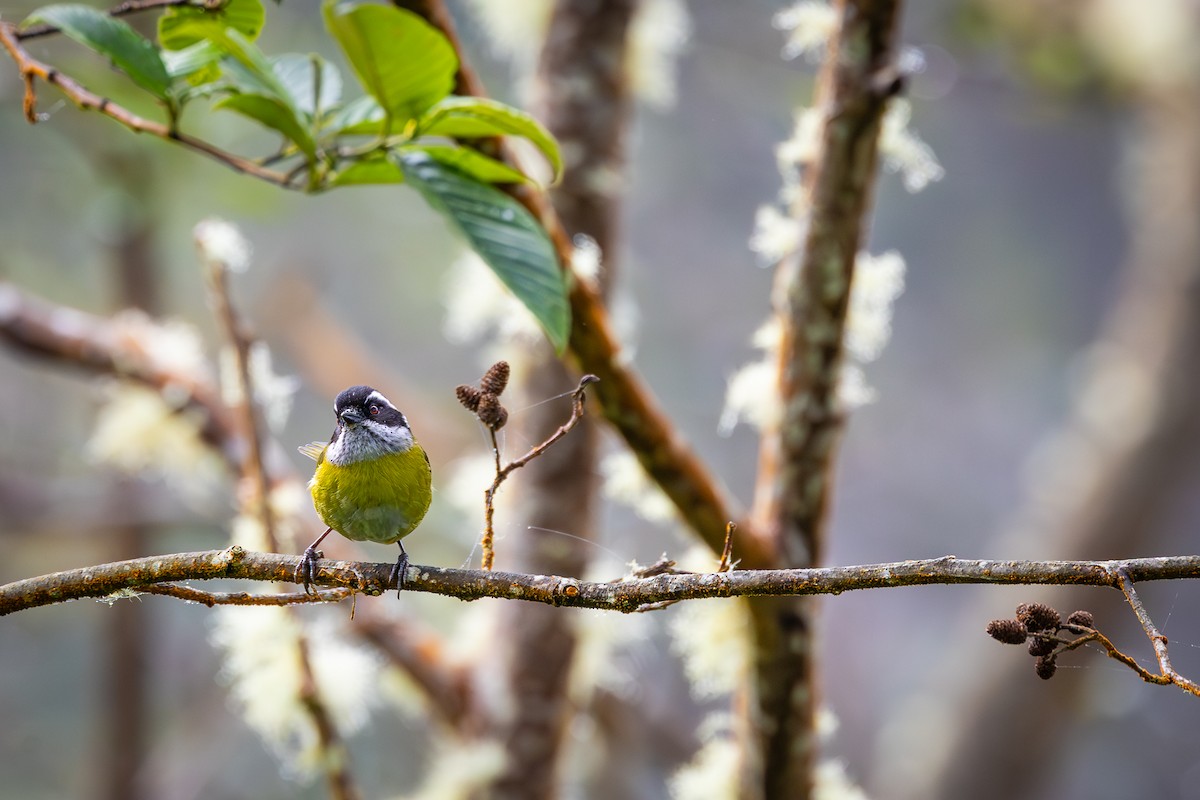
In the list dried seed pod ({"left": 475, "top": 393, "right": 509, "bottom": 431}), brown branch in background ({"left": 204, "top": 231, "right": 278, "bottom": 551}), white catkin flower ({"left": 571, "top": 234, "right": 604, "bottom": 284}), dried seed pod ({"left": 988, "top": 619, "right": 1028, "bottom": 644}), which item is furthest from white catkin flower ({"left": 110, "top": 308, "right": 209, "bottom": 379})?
dried seed pod ({"left": 988, "top": 619, "right": 1028, "bottom": 644})

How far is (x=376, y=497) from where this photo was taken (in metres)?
1.02

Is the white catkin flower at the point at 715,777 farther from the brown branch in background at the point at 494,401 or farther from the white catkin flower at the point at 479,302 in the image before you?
the brown branch in background at the point at 494,401

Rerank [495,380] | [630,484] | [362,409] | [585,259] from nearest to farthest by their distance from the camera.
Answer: [495,380], [362,409], [585,259], [630,484]

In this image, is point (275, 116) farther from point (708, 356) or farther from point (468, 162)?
point (708, 356)

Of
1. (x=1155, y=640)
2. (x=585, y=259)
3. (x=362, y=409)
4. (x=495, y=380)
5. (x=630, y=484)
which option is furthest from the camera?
(x=630, y=484)

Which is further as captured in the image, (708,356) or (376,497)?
(708,356)

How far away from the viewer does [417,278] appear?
5863mm

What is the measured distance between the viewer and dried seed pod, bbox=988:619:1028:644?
645mm

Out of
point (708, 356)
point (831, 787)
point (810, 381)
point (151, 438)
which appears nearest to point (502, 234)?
point (810, 381)

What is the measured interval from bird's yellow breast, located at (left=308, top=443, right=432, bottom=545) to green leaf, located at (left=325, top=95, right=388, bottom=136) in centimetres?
35

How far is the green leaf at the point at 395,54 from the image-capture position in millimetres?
871

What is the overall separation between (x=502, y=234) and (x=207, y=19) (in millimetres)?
345

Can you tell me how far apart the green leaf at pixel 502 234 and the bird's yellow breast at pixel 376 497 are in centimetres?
22

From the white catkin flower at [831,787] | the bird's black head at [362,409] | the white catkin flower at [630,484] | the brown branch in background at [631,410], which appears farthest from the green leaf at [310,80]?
the white catkin flower at [831,787]
